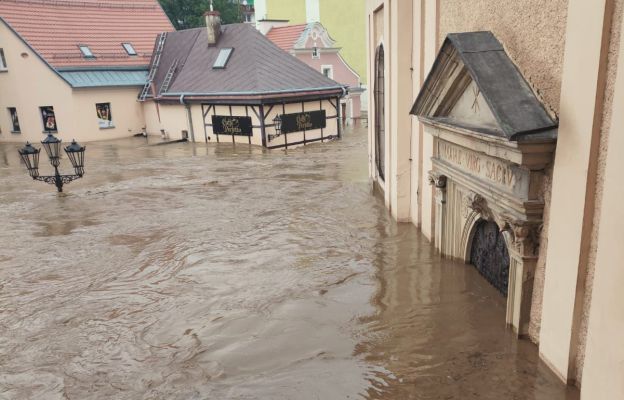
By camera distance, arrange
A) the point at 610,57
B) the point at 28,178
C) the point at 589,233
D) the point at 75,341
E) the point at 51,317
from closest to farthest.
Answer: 1. the point at 610,57
2. the point at 589,233
3. the point at 75,341
4. the point at 51,317
5. the point at 28,178

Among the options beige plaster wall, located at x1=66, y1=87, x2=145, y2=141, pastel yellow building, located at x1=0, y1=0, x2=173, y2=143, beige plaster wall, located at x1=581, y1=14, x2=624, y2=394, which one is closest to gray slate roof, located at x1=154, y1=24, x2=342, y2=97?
beige plaster wall, located at x1=66, y1=87, x2=145, y2=141

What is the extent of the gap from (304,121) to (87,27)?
48.1 ft

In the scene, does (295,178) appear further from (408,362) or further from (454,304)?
(408,362)

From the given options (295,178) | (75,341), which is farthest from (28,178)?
(75,341)

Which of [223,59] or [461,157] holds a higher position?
[223,59]

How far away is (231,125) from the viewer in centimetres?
2472

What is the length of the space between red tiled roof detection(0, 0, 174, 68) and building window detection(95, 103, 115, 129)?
225cm

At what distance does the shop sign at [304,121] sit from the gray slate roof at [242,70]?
123 centimetres

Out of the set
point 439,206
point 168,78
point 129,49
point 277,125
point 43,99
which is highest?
point 129,49

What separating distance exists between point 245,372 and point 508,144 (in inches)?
144

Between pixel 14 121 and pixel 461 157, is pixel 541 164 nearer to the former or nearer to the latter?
pixel 461 157

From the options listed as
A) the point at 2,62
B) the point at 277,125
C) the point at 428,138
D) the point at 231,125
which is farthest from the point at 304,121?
the point at 2,62

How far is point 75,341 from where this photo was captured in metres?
6.54

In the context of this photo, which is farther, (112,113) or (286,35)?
(286,35)
